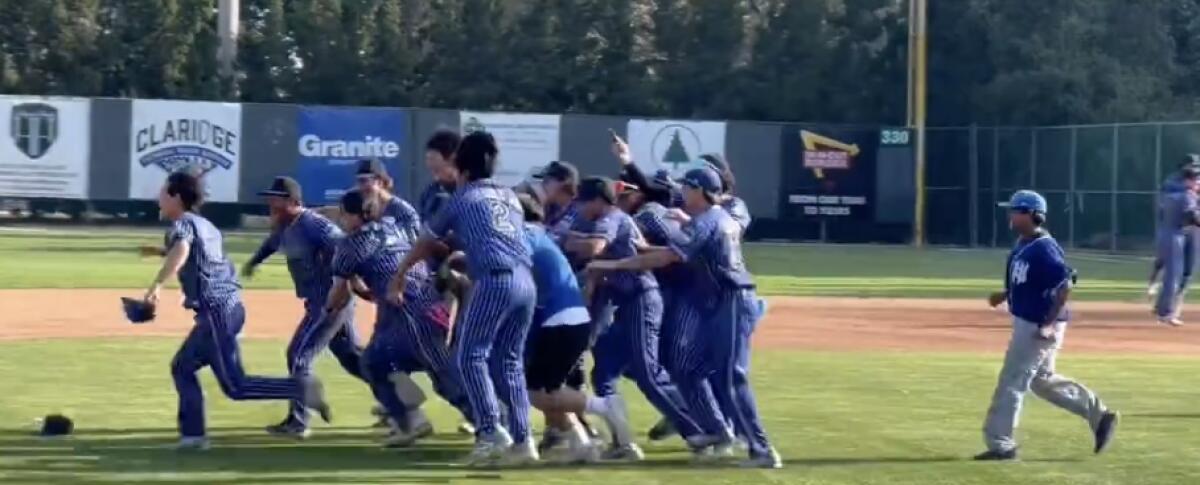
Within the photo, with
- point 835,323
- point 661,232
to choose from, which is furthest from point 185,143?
point 661,232

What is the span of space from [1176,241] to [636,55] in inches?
1331

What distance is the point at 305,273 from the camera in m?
13.7

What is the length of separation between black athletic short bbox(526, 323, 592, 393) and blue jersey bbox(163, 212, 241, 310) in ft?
6.25

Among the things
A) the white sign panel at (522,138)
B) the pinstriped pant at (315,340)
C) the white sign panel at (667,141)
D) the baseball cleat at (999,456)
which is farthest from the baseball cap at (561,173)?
the white sign panel at (667,141)

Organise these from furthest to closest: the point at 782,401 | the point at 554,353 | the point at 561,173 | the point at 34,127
A: the point at 34,127 → the point at 782,401 → the point at 561,173 → the point at 554,353

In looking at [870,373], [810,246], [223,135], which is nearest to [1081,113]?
[810,246]

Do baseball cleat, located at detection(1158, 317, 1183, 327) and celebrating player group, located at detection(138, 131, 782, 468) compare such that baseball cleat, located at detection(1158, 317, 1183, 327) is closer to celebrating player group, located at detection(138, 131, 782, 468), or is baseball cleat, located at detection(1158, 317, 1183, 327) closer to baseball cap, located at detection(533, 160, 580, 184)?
celebrating player group, located at detection(138, 131, 782, 468)

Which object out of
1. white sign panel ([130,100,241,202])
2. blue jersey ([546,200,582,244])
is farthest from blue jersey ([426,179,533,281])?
white sign panel ([130,100,241,202])

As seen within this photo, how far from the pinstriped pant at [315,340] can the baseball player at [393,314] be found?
25 centimetres

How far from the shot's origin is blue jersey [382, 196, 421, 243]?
13.4m

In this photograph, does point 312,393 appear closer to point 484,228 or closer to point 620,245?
point 484,228

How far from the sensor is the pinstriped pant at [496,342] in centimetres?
1159

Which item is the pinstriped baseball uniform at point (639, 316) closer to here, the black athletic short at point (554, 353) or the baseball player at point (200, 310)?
the black athletic short at point (554, 353)

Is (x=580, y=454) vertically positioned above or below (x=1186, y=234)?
below
